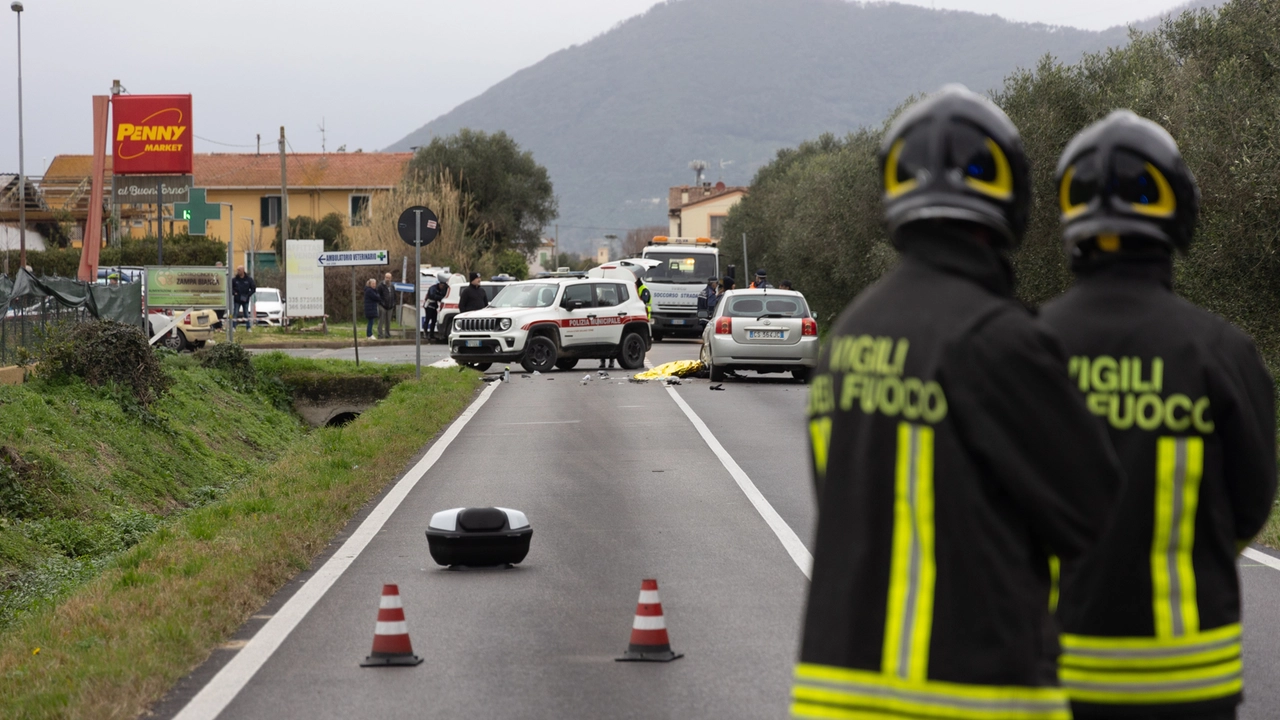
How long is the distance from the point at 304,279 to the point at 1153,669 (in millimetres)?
29911

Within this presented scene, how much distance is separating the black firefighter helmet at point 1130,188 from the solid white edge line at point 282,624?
158 inches

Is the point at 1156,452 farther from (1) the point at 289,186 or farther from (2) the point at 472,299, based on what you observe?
(1) the point at 289,186

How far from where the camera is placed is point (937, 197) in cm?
258

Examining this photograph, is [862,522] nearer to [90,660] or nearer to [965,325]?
[965,325]

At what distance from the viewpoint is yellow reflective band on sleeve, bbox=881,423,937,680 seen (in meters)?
2.52

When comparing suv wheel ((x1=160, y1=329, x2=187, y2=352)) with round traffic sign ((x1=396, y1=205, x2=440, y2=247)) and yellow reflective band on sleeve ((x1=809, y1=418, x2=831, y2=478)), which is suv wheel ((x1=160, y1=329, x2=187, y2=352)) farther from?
yellow reflective band on sleeve ((x1=809, y1=418, x2=831, y2=478))

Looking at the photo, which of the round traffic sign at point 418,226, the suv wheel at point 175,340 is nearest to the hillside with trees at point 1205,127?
the round traffic sign at point 418,226

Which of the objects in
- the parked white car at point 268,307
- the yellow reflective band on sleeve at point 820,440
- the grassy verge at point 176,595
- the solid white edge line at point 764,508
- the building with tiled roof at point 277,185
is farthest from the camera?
the building with tiled roof at point 277,185

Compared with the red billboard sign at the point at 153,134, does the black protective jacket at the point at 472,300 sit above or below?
below

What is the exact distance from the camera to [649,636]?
6516 millimetres

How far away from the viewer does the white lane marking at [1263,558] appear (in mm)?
8773

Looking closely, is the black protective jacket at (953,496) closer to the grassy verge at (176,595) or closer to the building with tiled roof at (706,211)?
the grassy verge at (176,595)

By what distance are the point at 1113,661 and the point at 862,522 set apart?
2.67 feet

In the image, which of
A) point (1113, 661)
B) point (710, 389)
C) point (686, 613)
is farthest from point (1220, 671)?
point (710, 389)
